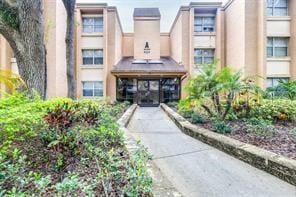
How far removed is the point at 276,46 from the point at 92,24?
15.6 meters

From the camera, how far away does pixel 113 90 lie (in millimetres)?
26797

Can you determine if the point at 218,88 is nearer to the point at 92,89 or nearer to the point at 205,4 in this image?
the point at 92,89

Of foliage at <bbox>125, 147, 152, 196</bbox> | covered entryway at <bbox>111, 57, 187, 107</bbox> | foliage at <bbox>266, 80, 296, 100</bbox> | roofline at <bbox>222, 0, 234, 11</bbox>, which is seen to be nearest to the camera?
foliage at <bbox>125, 147, 152, 196</bbox>

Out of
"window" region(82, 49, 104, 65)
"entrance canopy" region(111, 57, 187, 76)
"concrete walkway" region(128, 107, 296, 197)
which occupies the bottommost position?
"concrete walkway" region(128, 107, 296, 197)

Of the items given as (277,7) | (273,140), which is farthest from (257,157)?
(277,7)

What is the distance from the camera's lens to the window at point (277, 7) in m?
23.9

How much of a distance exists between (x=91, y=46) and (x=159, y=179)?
23.8m

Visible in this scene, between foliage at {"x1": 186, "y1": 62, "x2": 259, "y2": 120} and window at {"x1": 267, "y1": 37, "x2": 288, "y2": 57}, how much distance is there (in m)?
13.8

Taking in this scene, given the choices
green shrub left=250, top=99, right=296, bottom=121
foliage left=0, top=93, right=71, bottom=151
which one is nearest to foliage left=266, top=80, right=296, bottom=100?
green shrub left=250, top=99, right=296, bottom=121

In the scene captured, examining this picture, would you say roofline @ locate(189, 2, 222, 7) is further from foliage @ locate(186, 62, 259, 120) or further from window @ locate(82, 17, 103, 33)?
foliage @ locate(186, 62, 259, 120)

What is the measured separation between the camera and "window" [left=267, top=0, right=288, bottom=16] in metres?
23.9

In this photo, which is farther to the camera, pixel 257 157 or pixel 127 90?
pixel 127 90

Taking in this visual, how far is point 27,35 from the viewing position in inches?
302

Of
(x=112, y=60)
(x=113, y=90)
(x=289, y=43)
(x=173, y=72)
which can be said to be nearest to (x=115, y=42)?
(x=112, y=60)
